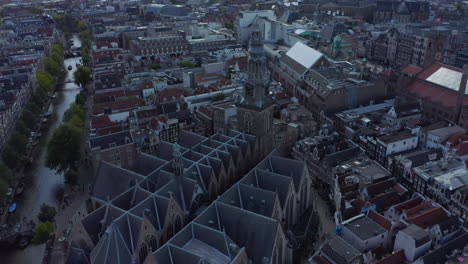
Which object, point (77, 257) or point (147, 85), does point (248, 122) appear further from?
point (147, 85)

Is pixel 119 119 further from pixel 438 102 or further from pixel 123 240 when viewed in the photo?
pixel 438 102

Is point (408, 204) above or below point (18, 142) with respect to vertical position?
below

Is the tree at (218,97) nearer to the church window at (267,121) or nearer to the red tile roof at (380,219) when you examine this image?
the church window at (267,121)

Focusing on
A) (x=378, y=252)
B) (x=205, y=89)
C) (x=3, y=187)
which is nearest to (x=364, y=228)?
(x=378, y=252)

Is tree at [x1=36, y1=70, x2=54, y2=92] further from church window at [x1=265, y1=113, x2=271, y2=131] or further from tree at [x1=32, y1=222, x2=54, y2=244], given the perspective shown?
church window at [x1=265, y1=113, x2=271, y2=131]

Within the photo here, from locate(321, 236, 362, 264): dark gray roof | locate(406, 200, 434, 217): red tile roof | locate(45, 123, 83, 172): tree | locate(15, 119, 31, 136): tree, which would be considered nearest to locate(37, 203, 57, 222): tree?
locate(45, 123, 83, 172): tree

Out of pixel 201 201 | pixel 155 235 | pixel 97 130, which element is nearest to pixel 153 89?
pixel 97 130
